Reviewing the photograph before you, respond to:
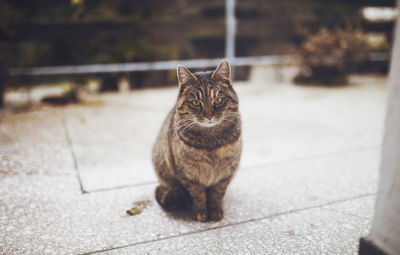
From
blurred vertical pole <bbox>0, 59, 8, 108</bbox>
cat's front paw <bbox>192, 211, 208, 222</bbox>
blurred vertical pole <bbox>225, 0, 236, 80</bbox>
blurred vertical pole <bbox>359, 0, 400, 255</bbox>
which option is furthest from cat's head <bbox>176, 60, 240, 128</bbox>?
blurred vertical pole <bbox>225, 0, 236, 80</bbox>

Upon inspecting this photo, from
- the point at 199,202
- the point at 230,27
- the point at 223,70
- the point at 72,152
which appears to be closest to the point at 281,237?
the point at 199,202

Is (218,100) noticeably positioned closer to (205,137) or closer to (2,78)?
(205,137)

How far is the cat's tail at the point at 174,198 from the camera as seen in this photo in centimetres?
197

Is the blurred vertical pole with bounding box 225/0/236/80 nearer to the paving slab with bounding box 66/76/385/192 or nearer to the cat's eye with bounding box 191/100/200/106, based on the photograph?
the paving slab with bounding box 66/76/385/192

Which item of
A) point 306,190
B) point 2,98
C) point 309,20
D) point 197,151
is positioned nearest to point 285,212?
point 306,190

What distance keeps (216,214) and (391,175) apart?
1048mm

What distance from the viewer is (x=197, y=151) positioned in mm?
1792

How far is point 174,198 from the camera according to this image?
1976mm

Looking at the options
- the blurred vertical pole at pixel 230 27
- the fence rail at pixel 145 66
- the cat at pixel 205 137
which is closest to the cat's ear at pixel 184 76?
the cat at pixel 205 137

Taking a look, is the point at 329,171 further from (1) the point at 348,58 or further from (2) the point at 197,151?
(1) the point at 348,58

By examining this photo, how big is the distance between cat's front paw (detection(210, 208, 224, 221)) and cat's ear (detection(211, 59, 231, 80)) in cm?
79

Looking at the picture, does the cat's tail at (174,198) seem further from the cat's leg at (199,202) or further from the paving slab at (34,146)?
the paving slab at (34,146)

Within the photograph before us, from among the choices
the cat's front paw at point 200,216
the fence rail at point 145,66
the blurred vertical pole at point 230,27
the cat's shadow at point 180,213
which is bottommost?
the cat's shadow at point 180,213

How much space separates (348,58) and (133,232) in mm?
6234
